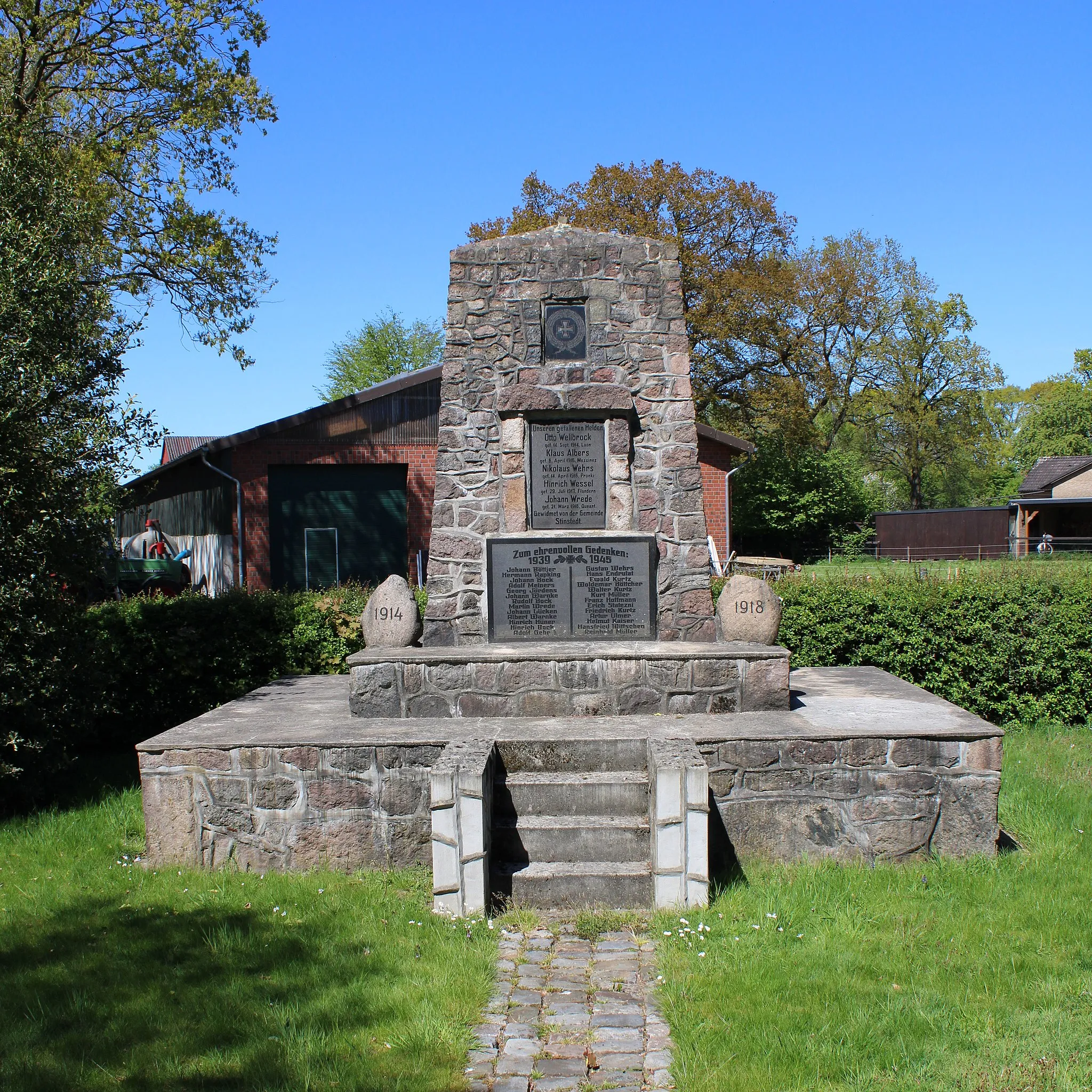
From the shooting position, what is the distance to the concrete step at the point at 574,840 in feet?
16.8

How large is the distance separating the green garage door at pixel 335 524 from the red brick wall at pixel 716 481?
770 cm

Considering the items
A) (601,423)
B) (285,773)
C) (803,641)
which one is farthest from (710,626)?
(285,773)

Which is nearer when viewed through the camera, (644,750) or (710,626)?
(644,750)

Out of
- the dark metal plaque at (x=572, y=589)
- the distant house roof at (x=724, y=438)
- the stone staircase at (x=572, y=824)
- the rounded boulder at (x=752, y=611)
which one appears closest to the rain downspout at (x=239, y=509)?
the distant house roof at (x=724, y=438)

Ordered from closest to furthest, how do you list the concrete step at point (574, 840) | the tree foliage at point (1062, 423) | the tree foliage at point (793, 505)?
the concrete step at point (574, 840) → the tree foliage at point (793, 505) → the tree foliage at point (1062, 423)

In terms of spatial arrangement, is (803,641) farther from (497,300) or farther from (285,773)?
(285,773)

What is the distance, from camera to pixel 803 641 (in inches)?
375

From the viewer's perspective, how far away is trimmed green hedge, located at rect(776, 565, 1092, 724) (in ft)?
29.7

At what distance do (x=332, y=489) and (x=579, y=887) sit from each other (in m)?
15.7

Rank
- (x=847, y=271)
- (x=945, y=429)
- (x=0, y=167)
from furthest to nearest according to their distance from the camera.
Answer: (x=945, y=429), (x=847, y=271), (x=0, y=167)

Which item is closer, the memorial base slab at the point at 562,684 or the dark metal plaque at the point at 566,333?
the memorial base slab at the point at 562,684

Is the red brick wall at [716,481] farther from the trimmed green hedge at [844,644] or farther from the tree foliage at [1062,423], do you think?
the tree foliage at [1062,423]

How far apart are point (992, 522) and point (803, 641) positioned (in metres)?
33.4

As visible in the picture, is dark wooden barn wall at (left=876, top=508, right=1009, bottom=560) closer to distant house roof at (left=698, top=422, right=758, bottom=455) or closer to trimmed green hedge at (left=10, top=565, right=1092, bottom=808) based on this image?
distant house roof at (left=698, top=422, right=758, bottom=455)
